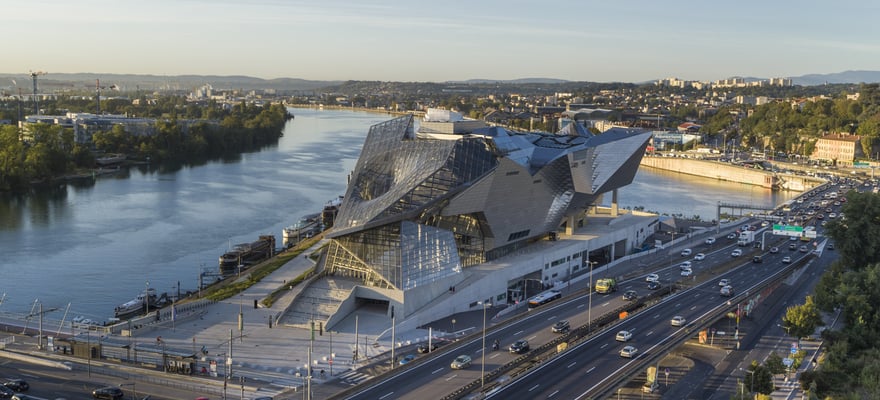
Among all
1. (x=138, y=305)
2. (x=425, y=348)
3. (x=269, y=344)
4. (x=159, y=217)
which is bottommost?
(x=138, y=305)

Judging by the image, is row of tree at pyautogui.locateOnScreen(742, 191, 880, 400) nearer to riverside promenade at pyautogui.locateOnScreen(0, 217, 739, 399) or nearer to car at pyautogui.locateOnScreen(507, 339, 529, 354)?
car at pyautogui.locateOnScreen(507, 339, 529, 354)

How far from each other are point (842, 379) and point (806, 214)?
3196cm

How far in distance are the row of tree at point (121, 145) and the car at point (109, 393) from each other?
41.6 m

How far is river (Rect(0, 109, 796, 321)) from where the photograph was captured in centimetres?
3023

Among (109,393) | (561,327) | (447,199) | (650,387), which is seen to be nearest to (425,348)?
(561,327)

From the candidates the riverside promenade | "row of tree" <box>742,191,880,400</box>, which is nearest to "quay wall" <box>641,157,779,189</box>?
"row of tree" <box>742,191,880,400</box>

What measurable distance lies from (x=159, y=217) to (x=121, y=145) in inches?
1331

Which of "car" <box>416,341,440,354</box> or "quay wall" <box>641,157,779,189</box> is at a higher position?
"quay wall" <box>641,157,779,189</box>

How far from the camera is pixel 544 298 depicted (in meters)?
26.3

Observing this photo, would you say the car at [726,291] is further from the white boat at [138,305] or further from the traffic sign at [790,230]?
the white boat at [138,305]

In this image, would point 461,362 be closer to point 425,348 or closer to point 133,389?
point 425,348

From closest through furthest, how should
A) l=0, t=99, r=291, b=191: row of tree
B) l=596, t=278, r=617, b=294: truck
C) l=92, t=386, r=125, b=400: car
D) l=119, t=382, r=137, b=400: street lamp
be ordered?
l=92, t=386, r=125, b=400: car → l=119, t=382, r=137, b=400: street lamp → l=596, t=278, r=617, b=294: truck → l=0, t=99, r=291, b=191: row of tree

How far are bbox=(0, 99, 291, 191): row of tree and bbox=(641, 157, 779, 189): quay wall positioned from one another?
44.1 meters

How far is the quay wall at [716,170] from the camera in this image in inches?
2820
